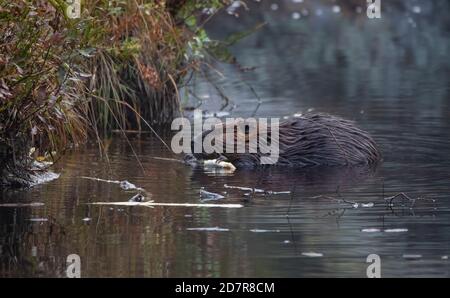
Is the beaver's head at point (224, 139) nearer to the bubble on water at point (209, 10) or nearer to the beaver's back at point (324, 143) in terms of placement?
the beaver's back at point (324, 143)

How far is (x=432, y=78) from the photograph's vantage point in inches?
567

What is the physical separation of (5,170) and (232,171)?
185 cm

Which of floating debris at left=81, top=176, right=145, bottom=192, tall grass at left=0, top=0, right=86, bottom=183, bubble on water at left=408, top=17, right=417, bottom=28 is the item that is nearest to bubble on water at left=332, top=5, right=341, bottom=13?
bubble on water at left=408, top=17, right=417, bottom=28

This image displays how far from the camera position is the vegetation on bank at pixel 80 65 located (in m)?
6.96

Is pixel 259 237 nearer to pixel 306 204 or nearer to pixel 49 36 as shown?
pixel 306 204

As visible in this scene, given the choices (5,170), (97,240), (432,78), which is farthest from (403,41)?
(97,240)

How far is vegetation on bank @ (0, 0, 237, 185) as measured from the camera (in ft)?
22.8

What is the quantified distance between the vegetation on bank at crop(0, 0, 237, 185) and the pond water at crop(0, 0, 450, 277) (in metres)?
0.34

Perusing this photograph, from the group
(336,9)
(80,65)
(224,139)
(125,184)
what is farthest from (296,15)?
(125,184)

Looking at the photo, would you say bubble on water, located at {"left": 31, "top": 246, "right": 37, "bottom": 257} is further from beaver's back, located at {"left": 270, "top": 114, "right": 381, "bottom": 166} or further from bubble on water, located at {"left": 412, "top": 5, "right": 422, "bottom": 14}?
bubble on water, located at {"left": 412, "top": 5, "right": 422, "bottom": 14}

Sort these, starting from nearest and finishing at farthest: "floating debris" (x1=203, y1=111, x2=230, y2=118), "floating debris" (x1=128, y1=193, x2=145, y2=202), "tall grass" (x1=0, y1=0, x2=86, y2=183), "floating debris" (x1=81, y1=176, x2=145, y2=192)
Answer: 1. "tall grass" (x1=0, y1=0, x2=86, y2=183)
2. "floating debris" (x1=128, y1=193, x2=145, y2=202)
3. "floating debris" (x1=81, y1=176, x2=145, y2=192)
4. "floating debris" (x1=203, y1=111, x2=230, y2=118)

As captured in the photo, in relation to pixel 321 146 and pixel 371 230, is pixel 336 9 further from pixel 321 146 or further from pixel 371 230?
pixel 371 230

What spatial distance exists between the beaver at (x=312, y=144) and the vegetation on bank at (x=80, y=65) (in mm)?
1064
